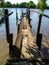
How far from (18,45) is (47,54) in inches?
177

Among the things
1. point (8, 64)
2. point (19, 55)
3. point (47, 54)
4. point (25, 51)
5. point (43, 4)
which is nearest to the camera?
point (8, 64)

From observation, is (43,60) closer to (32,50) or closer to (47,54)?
(32,50)

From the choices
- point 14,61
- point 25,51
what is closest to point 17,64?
point 14,61

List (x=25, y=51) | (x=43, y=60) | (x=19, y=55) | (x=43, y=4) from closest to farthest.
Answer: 1. (x=43, y=60)
2. (x=19, y=55)
3. (x=25, y=51)
4. (x=43, y=4)

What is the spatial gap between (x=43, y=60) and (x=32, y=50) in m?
2.47

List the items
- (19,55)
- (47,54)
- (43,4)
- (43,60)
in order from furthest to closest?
1. (43,4)
2. (47,54)
3. (19,55)
4. (43,60)

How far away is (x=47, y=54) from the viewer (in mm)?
10211

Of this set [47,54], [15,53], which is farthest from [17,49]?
[47,54]

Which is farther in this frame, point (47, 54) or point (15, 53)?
point (47, 54)

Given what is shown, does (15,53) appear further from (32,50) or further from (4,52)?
(4,52)

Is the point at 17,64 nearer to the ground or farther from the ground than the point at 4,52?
farther from the ground

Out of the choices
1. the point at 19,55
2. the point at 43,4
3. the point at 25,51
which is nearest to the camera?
the point at 19,55

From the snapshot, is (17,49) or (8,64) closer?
(8,64)

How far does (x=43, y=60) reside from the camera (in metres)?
3.60
